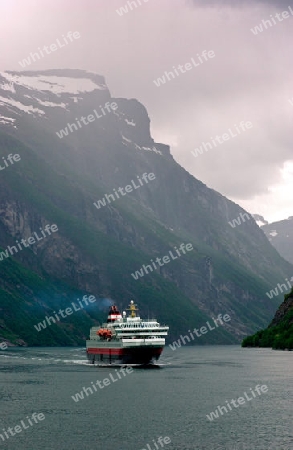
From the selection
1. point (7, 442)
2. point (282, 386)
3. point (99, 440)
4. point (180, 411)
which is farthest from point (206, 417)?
point (282, 386)

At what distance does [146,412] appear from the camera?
110 metres

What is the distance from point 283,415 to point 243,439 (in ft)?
65.8

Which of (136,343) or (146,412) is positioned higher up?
(136,343)

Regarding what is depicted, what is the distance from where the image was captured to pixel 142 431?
94312 millimetres

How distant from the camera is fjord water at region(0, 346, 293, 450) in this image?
289 feet

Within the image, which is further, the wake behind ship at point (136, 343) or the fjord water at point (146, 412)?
the wake behind ship at point (136, 343)

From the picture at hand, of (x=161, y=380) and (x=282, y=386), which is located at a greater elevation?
(x=161, y=380)

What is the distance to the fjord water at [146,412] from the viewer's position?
3469 inches

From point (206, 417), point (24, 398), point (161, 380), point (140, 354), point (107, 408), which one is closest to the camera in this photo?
point (206, 417)

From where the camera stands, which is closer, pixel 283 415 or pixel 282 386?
pixel 283 415

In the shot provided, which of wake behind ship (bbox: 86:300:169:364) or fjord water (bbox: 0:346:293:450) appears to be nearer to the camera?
fjord water (bbox: 0:346:293:450)

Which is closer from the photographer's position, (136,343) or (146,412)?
(146,412)

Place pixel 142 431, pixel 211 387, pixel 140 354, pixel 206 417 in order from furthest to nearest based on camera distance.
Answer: pixel 140 354 → pixel 211 387 → pixel 206 417 → pixel 142 431

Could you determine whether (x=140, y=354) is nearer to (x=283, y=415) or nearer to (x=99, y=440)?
(x=283, y=415)
